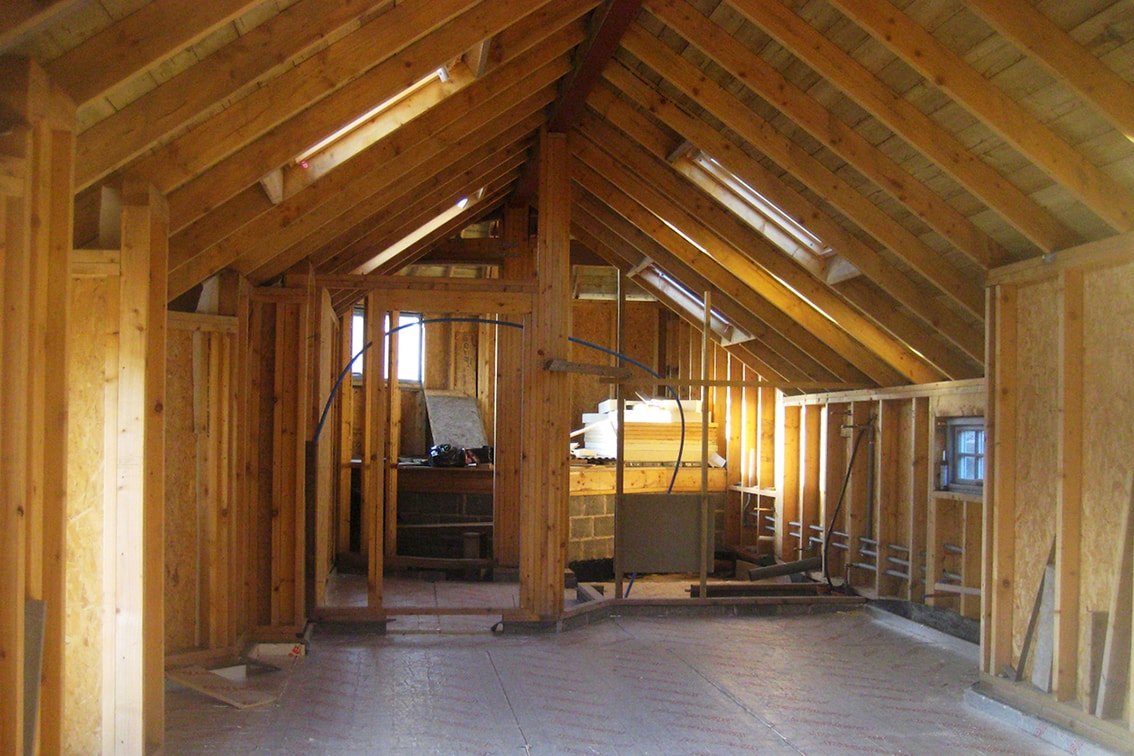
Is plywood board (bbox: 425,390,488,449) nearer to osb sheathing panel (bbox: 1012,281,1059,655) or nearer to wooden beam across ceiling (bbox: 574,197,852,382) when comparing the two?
wooden beam across ceiling (bbox: 574,197,852,382)

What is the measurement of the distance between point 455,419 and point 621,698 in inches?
266

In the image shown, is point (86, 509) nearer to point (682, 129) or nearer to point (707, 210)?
point (682, 129)

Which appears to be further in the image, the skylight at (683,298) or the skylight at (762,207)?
the skylight at (683,298)

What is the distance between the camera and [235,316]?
5.72 metres

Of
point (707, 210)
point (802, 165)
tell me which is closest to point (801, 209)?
point (802, 165)

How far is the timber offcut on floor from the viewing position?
4.46 m

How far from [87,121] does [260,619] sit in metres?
3.86

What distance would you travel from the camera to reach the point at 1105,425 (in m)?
4.53

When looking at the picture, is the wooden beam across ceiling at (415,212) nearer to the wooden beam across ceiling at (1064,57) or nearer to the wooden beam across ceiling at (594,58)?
the wooden beam across ceiling at (594,58)

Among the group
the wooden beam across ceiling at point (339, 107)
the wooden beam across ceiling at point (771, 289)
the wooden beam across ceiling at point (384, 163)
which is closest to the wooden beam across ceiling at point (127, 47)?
the wooden beam across ceiling at point (339, 107)

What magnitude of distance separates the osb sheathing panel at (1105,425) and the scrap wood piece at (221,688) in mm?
4108

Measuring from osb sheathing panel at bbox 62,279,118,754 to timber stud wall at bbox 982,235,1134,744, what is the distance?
4.29 metres

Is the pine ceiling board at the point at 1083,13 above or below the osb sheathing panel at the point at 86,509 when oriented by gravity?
above

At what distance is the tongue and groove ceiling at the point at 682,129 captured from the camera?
142 inches
